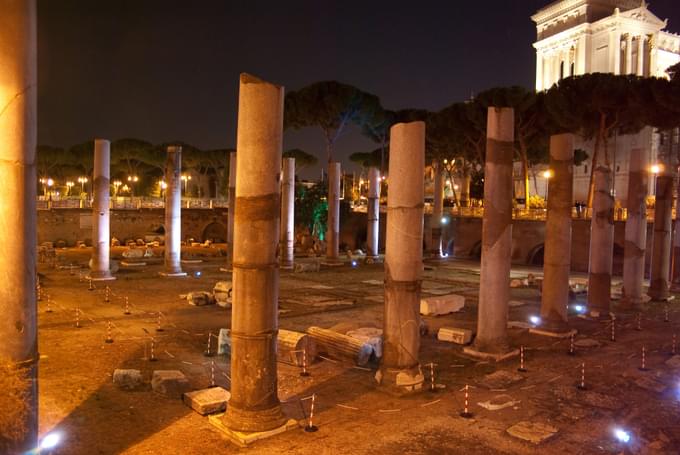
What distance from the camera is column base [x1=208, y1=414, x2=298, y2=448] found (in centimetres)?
752

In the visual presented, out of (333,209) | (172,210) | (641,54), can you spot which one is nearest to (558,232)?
(172,210)

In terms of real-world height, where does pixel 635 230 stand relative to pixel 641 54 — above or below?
below

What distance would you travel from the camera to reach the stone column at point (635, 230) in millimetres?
18906

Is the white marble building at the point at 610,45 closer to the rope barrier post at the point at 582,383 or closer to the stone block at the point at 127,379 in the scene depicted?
the rope barrier post at the point at 582,383

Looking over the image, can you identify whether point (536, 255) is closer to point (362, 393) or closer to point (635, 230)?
point (635, 230)

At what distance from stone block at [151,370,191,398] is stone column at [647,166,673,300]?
17470 mm

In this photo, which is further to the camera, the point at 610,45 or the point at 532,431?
the point at 610,45

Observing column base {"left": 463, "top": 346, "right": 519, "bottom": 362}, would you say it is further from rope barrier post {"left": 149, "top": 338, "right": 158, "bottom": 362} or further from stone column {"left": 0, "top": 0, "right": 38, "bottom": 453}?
stone column {"left": 0, "top": 0, "right": 38, "bottom": 453}

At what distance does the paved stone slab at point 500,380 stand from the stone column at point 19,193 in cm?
706

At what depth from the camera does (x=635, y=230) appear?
1911cm

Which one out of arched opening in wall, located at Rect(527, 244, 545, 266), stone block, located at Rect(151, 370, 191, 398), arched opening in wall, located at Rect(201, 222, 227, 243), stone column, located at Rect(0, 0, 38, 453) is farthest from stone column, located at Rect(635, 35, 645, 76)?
stone column, located at Rect(0, 0, 38, 453)

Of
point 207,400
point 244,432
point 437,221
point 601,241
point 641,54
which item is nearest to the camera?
point 244,432

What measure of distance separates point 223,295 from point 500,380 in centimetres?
971

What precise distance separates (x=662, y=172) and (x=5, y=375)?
20.9 metres
